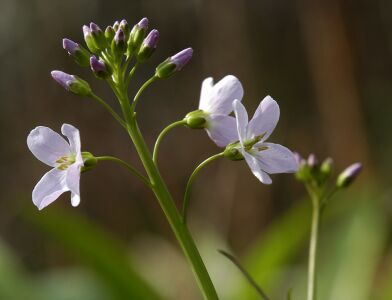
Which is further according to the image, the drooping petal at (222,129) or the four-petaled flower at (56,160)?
the drooping petal at (222,129)

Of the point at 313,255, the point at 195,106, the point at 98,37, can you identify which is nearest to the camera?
the point at 98,37

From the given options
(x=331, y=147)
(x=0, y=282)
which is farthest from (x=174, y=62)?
(x=331, y=147)

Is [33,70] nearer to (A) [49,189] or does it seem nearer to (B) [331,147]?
(B) [331,147]

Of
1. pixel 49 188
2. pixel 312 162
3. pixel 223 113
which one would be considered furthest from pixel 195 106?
pixel 49 188

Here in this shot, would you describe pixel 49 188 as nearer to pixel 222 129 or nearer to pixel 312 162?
pixel 222 129

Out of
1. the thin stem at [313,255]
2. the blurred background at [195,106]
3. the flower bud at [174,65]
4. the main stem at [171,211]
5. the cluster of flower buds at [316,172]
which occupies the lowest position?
the blurred background at [195,106]

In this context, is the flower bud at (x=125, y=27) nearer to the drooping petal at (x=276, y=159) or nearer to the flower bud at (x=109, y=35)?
the flower bud at (x=109, y=35)

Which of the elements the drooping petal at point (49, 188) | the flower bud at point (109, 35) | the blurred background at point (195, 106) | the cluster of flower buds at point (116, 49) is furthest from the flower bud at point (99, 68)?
the blurred background at point (195, 106)

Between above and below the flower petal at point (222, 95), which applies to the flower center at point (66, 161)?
below
